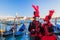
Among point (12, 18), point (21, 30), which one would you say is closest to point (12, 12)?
point (12, 18)

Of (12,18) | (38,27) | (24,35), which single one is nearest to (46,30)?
(38,27)

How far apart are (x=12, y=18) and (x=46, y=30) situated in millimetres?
435

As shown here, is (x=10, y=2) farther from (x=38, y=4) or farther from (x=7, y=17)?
(x=38, y=4)

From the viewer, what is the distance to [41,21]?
2.27 meters

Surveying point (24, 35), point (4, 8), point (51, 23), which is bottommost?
point (24, 35)

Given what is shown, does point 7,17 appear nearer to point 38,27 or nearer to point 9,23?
point 9,23

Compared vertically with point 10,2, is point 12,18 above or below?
below

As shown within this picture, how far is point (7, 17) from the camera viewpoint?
2.30 metres

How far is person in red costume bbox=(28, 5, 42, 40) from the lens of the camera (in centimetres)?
225

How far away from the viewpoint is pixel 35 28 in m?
2.26

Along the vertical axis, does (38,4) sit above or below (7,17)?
above

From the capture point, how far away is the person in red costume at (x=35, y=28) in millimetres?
2250

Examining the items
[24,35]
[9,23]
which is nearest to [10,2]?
[9,23]

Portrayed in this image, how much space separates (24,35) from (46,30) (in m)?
0.27
